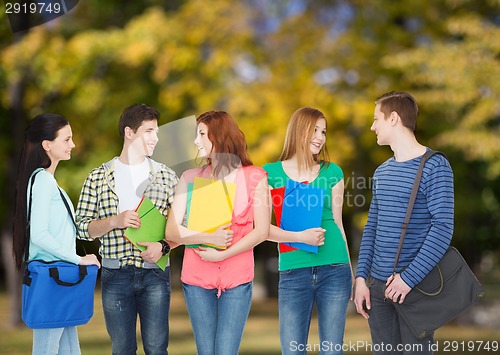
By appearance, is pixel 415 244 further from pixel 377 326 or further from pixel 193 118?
pixel 193 118

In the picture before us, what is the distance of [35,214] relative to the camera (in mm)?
4871

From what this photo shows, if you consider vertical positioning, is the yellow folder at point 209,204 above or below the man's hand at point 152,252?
above

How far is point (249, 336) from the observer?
57.9ft

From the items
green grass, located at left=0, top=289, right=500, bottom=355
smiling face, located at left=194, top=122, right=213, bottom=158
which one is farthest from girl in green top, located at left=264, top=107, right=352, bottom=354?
green grass, located at left=0, top=289, right=500, bottom=355

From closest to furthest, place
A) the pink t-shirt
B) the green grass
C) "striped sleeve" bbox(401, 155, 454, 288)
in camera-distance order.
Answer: "striped sleeve" bbox(401, 155, 454, 288) → the pink t-shirt → the green grass

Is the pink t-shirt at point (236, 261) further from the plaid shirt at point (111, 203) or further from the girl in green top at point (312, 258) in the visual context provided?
the girl in green top at point (312, 258)

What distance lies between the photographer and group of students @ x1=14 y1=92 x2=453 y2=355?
4.69 m

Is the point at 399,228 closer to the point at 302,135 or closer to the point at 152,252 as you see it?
the point at 302,135

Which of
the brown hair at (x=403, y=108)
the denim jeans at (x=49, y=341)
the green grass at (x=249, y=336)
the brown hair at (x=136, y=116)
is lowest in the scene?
the green grass at (x=249, y=336)

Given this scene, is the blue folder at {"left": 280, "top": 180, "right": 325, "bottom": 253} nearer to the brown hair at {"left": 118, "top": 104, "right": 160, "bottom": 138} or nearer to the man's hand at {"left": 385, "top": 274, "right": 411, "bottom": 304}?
the man's hand at {"left": 385, "top": 274, "right": 411, "bottom": 304}

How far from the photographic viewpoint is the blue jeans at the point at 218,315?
4.80 m

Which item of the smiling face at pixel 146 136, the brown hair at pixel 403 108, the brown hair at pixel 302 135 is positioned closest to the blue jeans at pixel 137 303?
the smiling face at pixel 146 136

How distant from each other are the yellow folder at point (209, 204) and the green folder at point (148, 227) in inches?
7.4

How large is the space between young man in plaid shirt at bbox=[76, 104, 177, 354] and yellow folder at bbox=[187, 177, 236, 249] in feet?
0.57
